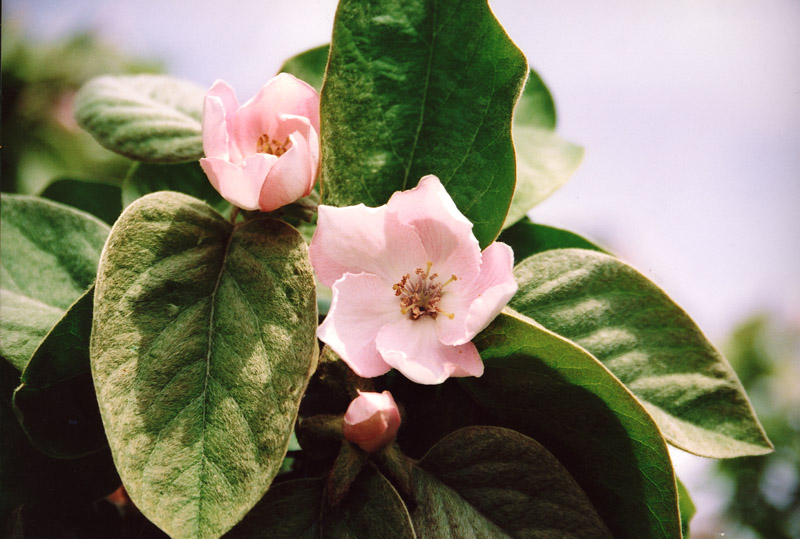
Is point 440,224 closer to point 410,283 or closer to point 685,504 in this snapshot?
point 410,283

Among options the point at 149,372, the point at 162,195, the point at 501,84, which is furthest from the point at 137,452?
the point at 501,84

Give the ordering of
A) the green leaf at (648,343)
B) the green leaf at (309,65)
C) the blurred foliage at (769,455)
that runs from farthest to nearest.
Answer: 1. the blurred foliage at (769,455)
2. the green leaf at (309,65)
3. the green leaf at (648,343)

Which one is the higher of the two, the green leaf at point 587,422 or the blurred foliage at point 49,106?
the green leaf at point 587,422

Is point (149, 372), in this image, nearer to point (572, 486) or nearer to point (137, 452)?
point (137, 452)

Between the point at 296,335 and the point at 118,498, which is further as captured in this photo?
the point at 118,498

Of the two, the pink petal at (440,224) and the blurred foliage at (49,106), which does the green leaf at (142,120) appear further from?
the blurred foliage at (49,106)

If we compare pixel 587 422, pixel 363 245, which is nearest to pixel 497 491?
pixel 587 422

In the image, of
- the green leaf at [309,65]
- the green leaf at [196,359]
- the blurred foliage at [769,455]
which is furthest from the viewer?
the blurred foliage at [769,455]

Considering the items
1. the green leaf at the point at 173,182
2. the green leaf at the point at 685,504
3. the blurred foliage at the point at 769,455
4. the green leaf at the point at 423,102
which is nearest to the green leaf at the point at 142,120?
the green leaf at the point at 173,182
